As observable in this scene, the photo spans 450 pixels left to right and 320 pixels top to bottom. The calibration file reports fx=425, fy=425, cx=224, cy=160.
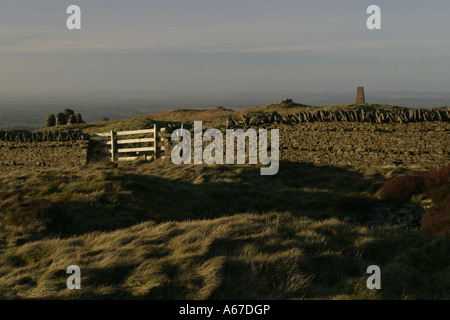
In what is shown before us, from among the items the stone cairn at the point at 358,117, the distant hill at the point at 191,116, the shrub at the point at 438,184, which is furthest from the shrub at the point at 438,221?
the distant hill at the point at 191,116

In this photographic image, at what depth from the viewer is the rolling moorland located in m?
7.25

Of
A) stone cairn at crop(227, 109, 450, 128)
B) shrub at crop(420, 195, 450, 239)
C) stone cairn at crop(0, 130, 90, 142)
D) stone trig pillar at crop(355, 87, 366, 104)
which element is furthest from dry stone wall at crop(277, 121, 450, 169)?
stone trig pillar at crop(355, 87, 366, 104)

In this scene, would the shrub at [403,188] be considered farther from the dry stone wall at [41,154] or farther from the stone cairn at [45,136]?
the stone cairn at [45,136]

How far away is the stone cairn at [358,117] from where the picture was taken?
20.1 meters

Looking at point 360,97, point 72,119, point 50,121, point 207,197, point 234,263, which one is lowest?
point 207,197

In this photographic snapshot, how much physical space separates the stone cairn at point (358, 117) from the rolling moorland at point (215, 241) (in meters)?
3.93

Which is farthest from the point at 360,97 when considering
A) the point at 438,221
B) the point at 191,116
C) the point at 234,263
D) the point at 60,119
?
the point at 60,119

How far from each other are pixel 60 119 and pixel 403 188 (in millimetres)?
50921

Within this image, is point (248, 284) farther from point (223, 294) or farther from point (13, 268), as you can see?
point (13, 268)

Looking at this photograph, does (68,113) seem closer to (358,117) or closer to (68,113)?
(68,113)

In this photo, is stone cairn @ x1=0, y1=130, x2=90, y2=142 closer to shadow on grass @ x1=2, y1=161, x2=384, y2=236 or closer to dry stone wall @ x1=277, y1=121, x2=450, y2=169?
shadow on grass @ x1=2, y1=161, x2=384, y2=236

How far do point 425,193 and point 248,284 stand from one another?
10736mm

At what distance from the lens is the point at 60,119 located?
57.3 m

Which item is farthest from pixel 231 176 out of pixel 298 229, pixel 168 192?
pixel 298 229
